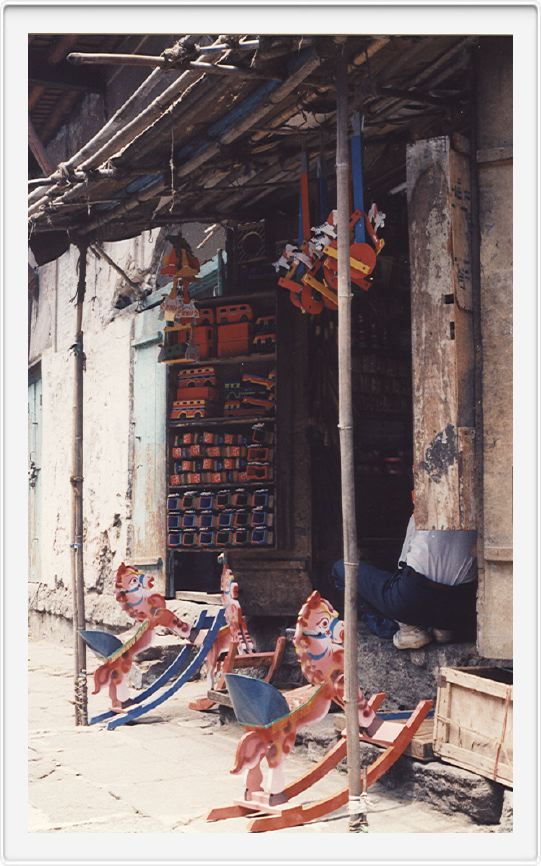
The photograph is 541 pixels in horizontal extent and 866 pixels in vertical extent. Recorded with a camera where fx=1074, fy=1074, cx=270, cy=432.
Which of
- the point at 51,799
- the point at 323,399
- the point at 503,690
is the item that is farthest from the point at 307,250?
the point at 51,799

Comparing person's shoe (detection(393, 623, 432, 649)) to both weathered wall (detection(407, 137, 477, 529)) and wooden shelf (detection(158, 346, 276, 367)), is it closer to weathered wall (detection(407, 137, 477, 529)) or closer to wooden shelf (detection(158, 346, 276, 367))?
weathered wall (detection(407, 137, 477, 529))

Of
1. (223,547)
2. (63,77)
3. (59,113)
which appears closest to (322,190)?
(223,547)

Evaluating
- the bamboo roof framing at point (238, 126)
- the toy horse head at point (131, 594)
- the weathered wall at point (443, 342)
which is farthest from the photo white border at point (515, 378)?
the toy horse head at point (131, 594)

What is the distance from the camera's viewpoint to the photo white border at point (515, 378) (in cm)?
392

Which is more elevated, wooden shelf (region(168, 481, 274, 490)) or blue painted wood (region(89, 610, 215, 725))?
wooden shelf (region(168, 481, 274, 490))

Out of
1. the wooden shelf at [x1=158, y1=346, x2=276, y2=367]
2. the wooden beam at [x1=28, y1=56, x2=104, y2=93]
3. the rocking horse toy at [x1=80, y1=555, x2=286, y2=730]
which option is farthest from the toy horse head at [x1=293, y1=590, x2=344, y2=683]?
the wooden beam at [x1=28, y1=56, x2=104, y2=93]

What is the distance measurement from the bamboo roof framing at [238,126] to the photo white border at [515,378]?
104cm

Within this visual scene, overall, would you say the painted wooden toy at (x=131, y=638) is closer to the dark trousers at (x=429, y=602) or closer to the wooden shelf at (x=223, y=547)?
the wooden shelf at (x=223, y=547)

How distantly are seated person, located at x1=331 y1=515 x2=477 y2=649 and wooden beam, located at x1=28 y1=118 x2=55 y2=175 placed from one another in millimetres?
8206

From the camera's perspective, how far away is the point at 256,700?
193 inches

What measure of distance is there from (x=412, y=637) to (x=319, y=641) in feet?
3.62

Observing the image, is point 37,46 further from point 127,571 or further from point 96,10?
point 96,10

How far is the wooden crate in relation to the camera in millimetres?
4738

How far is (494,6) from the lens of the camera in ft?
13.0
